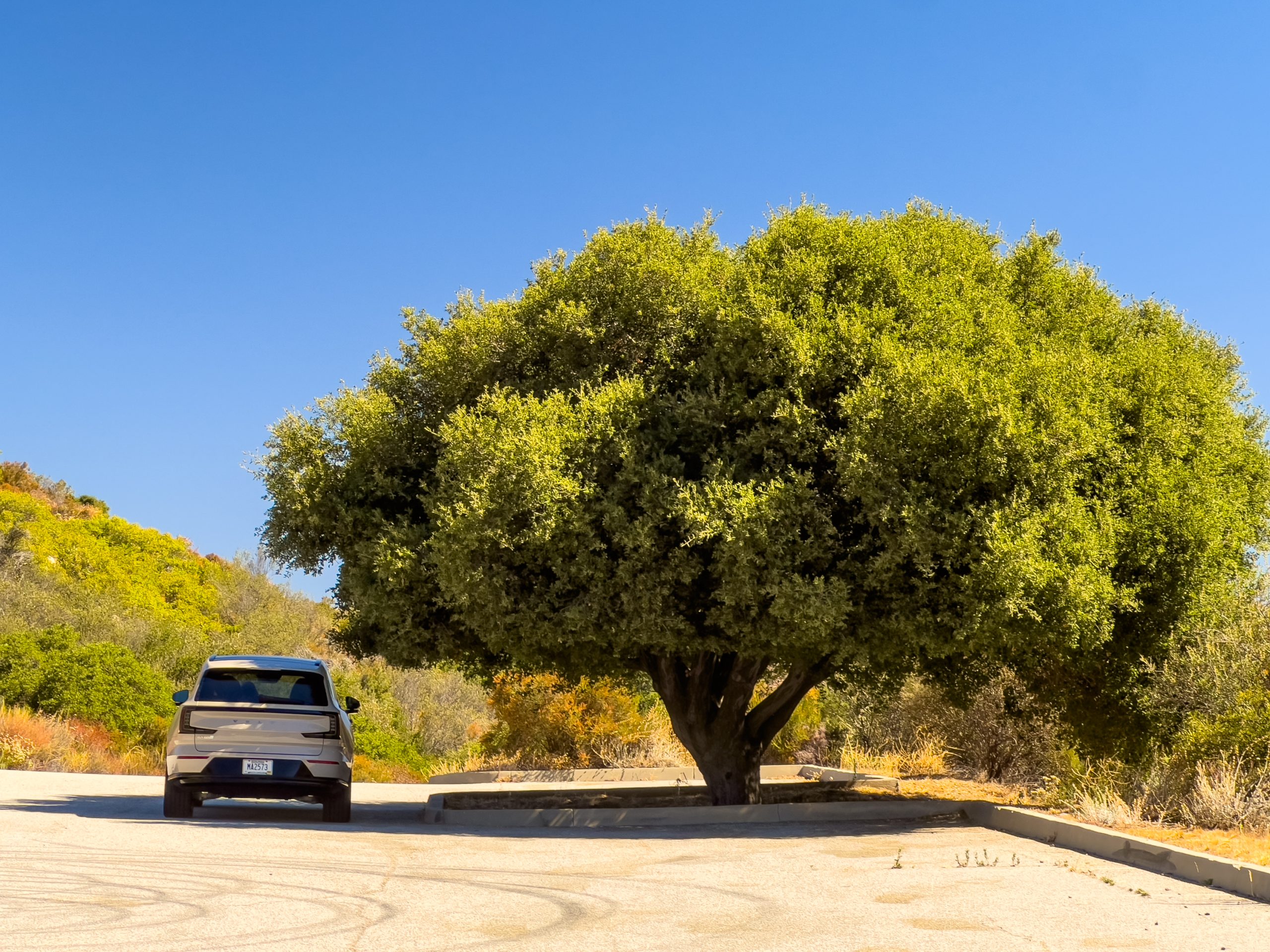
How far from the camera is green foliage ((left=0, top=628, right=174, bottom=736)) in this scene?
25.6 metres

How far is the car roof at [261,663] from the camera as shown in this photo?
13719 millimetres

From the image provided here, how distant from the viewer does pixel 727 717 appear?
1614 cm

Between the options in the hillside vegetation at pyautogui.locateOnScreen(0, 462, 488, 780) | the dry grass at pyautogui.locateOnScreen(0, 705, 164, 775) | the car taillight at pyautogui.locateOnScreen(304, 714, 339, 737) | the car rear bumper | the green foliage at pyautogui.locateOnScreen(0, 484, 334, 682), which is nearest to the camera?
the car rear bumper

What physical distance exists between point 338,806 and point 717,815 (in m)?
4.25

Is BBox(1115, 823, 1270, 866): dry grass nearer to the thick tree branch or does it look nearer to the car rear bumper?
the thick tree branch

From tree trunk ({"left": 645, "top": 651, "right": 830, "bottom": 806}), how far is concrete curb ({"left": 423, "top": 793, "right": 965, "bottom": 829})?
153 cm

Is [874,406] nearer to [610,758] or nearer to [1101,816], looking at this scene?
[1101,816]

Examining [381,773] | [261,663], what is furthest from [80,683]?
[261,663]

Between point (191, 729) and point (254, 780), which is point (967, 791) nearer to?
point (254, 780)

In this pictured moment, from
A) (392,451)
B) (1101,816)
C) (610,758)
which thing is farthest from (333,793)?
(610,758)

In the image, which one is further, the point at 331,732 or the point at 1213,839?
the point at 331,732

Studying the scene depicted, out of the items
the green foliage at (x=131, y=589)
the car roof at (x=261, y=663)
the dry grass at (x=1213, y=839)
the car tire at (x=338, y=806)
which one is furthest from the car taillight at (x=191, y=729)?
the green foliage at (x=131, y=589)

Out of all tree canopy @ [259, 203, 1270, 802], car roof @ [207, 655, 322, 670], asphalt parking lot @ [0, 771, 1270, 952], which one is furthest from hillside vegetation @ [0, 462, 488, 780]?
asphalt parking lot @ [0, 771, 1270, 952]

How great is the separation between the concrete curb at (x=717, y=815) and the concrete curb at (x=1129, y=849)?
2.49 ft
